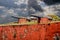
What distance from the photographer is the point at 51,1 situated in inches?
181

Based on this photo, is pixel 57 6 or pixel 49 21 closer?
pixel 49 21

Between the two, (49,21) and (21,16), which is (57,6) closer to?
(49,21)

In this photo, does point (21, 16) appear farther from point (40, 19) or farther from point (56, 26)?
point (56, 26)

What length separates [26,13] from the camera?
4.21 m

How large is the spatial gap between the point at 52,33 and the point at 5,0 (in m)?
1.21

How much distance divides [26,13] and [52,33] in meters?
0.70

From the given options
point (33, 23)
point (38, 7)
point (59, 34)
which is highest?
point (38, 7)

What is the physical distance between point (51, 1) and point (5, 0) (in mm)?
1141

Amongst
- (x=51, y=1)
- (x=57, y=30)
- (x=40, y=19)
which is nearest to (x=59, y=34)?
(x=57, y=30)

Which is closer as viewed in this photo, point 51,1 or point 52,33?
point 52,33

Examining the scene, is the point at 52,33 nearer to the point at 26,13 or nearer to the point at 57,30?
the point at 57,30

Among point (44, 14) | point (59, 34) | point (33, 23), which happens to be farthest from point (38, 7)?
point (59, 34)

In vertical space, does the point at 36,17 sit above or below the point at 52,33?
above

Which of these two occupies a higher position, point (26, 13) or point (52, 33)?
point (26, 13)
